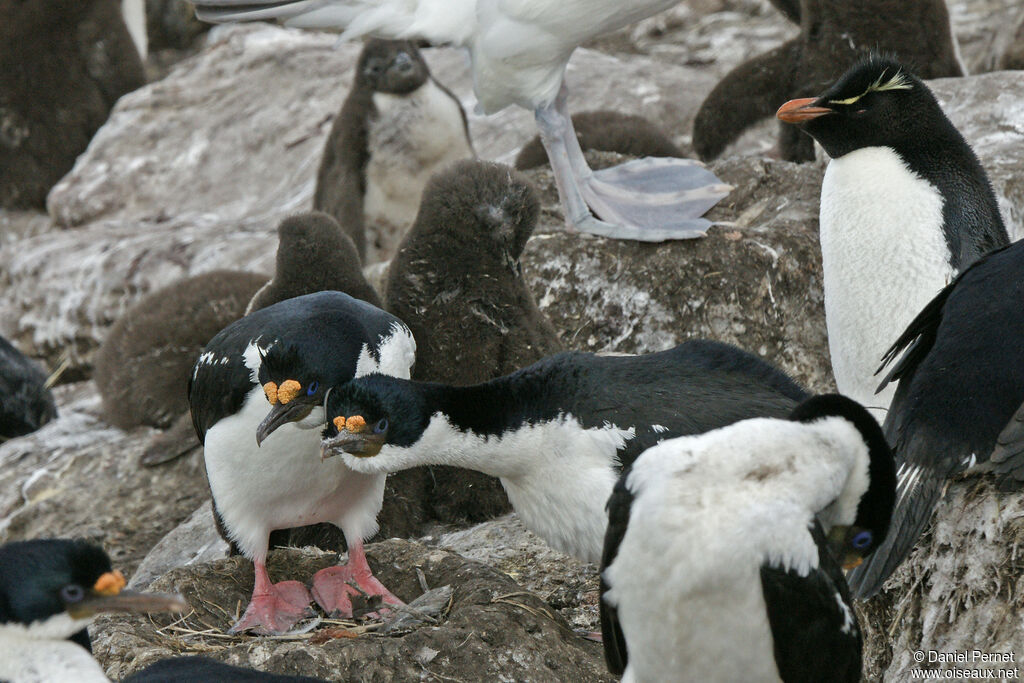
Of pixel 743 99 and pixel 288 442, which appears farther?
pixel 743 99

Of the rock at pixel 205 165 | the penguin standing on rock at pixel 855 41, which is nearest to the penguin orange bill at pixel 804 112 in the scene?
the penguin standing on rock at pixel 855 41

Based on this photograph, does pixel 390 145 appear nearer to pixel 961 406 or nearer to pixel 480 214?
pixel 480 214

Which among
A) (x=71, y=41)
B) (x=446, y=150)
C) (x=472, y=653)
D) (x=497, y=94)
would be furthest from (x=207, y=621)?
(x=71, y=41)

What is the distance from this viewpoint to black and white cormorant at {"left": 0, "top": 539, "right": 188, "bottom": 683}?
9.08 ft

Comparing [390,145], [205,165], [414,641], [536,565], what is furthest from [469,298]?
[205,165]

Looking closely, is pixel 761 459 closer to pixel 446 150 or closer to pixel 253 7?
pixel 253 7

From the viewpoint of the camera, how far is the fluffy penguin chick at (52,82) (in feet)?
38.8

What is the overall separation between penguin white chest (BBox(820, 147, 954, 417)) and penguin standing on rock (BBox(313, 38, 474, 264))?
4.15 meters

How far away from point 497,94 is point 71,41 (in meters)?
7.28

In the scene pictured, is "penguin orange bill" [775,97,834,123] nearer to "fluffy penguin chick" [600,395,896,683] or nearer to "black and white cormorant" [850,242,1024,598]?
"black and white cormorant" [850,242,1024,598]

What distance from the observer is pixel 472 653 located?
3.49 m

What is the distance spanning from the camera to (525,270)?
572cm

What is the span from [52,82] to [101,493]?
6.74m

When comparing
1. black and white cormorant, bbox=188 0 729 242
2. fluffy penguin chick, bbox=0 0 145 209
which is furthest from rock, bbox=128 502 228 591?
fluffy penguin chick, bbox=0 0 145 209
